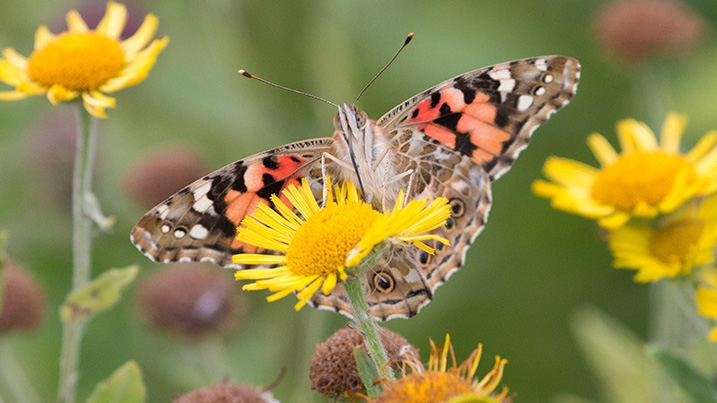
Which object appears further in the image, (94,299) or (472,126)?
(472,126)

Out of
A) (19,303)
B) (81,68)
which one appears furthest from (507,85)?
(19,303)

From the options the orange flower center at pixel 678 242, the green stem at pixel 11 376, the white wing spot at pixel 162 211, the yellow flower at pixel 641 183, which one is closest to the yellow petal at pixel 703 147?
the yellow flower at pixel 641 183

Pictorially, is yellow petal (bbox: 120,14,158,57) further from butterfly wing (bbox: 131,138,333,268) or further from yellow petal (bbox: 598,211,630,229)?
yellow petal (bbox: 598,211,630,229)

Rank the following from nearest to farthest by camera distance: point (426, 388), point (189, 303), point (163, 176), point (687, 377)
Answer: point (426, 388)
point (687, 377)
point (189, 303)
point (163, 176)

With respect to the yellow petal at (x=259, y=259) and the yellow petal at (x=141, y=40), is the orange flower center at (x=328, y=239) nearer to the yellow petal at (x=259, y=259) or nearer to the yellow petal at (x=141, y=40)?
the yellow petal at (x=259, y=259)

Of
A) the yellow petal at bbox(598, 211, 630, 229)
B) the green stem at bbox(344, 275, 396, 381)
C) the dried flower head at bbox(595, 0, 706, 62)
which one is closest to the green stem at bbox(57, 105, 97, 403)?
the green stem at bbox(344, 275, 396, 381)

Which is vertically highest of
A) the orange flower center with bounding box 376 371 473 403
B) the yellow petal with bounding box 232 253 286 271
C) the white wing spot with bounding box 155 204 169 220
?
the white wing spot with bounding box 155 204 169 220

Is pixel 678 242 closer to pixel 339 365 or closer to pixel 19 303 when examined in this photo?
pixel 339 365
